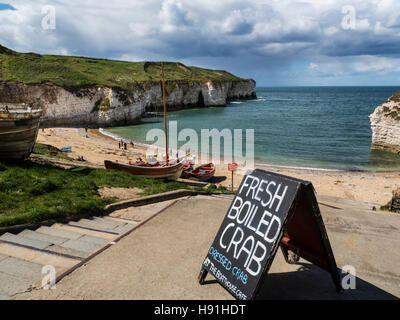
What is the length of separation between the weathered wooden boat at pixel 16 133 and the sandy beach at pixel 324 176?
14040 mm

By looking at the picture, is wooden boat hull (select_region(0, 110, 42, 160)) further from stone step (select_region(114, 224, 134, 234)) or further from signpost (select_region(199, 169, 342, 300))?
signpost (select_region(199, 169, 342, 300))

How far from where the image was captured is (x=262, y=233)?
477cm

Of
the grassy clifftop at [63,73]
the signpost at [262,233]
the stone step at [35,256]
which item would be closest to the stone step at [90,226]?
the stone step at [35,256]

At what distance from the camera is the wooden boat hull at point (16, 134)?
11234mm

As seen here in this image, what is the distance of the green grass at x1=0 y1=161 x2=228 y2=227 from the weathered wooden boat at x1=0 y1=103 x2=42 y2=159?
50cm

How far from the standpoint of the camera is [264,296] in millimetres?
5227

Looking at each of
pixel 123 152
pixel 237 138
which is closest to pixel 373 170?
pixel 237 138

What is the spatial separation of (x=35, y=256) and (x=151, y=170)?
48.1ft

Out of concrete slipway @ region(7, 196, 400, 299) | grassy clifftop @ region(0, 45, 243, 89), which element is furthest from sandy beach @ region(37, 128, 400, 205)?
grassy clifftop @ region(0, 45, 243, 89)

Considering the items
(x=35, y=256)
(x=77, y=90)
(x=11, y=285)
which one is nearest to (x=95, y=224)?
(x=35, y=256)

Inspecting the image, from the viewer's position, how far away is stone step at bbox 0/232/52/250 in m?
6.55

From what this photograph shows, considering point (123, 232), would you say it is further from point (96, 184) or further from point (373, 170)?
point (373, 170)

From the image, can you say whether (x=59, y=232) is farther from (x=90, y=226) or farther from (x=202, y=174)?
(x=202, y=174)
